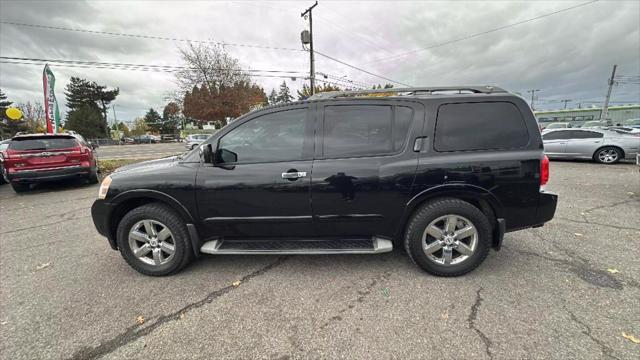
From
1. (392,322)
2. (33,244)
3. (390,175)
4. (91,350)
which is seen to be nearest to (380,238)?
(390,175)

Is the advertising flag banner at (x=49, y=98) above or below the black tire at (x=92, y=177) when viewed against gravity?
above

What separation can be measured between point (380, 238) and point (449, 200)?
0.79 metres

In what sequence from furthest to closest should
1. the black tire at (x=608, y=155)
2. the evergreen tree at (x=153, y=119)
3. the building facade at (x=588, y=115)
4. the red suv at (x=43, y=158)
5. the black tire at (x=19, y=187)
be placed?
the evergreen tree at (x=153, y=119), the building facade at (x=588, y=115), the black tire at (x=608, y=155), the black tire at (x=19, y=187), the red suv at (x=43, y=158)

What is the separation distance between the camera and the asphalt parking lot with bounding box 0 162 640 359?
2.01m

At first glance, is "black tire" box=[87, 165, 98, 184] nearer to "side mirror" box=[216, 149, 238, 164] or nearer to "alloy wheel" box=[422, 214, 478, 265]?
"side mirror" box=[216, 149, 238, 164]

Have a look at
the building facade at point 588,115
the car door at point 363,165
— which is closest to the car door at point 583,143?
the car door at point 363,165

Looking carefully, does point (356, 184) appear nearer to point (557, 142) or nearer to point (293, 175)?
point (293, 175)

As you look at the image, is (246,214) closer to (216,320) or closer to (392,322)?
(216,320)

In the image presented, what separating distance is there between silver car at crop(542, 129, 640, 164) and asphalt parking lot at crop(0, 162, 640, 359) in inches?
336

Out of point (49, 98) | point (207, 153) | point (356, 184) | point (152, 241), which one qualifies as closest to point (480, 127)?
point (356, 184)

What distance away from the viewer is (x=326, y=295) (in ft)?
8.57

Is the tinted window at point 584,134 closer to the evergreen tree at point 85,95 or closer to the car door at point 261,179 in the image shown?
the car door at point 261,179

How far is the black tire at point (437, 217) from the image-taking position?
9.08 feet

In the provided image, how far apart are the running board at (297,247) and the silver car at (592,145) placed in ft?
33.1
